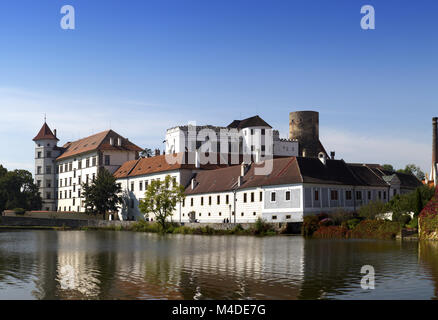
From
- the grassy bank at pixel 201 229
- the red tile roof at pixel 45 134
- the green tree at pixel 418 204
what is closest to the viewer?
the green tree at pixel 418 204

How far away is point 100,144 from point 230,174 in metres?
40.7

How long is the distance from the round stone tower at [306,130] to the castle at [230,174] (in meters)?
0.21

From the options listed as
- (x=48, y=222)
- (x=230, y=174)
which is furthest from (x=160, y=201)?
(x=48, y=222)

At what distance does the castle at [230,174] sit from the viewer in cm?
5688

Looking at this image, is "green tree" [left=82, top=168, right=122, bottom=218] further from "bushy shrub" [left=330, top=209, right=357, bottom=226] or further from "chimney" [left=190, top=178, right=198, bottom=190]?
"bushy shrub" [left=330, top=209, right=357, bottom=226]

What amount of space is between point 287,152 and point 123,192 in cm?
3880

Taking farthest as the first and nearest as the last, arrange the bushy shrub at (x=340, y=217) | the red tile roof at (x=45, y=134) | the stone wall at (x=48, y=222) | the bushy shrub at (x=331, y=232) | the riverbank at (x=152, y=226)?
the red tile roof at (x=45, y=134)
the stone wall at (x=48, y=222)
the riverbank at (x=152, y=226)
the bushy shrub at (x=340, y=217)
the bushy shrub at (x=331, y=232)

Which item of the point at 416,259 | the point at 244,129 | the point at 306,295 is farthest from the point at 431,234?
the point at 244,129

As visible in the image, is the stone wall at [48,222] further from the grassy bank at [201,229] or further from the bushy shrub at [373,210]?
the bushy shrub at [373,210]

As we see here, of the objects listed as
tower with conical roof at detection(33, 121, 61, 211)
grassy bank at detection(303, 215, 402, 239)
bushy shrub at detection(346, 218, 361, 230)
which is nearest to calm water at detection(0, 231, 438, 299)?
grassy bank at detection(303, 215, 402, 239)

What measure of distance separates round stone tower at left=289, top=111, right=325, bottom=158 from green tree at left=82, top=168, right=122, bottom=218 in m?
44.7

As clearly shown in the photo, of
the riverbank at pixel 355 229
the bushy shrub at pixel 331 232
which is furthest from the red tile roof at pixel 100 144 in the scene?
the bushy shrub at pixel 331 232

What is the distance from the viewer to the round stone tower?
119812 mm
